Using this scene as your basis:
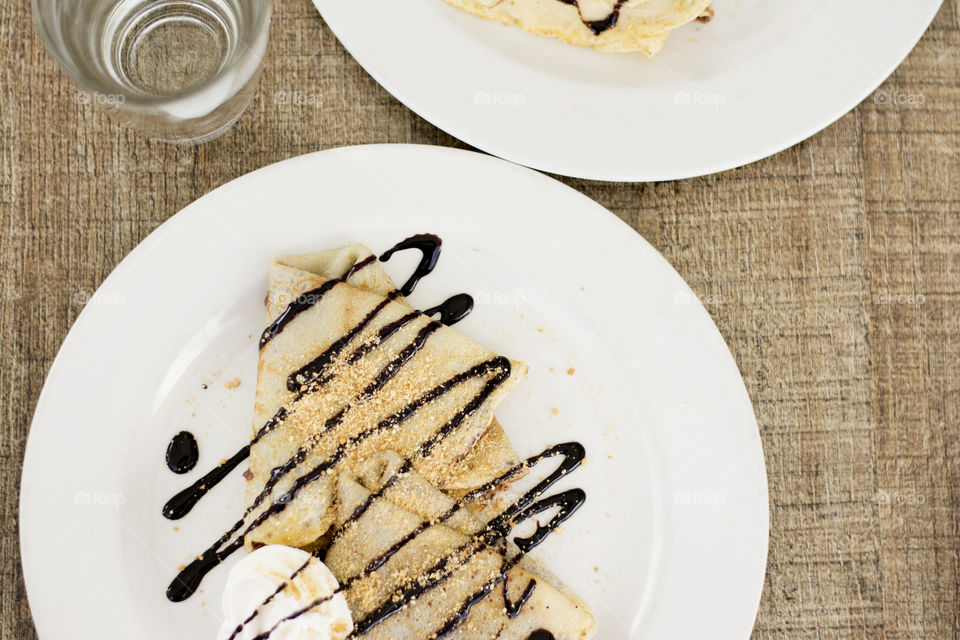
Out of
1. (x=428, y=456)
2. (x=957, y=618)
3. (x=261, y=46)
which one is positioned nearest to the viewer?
(x=261, y=46)

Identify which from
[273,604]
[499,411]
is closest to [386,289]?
[499,411]

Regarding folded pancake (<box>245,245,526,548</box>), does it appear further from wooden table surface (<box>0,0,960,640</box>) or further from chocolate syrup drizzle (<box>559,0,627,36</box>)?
chocolate syrup drizzle (<box>559,0,627,36</box>)

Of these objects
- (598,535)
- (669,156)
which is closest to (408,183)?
(669,156)

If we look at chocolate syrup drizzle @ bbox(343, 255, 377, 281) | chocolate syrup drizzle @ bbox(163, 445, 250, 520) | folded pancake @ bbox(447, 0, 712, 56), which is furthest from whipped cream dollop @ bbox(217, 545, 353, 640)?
folded pancake @ bbox(447, 0, 712, 56)

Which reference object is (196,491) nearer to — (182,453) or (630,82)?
(182,453)

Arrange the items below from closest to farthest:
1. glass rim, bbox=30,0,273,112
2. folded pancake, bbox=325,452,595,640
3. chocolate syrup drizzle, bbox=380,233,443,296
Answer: glass rim, bbox=30,0,273,112 < folded pancake, bbox=325,452,595,640 < chocolate syrup drizzle, bbox=380,233,443,296

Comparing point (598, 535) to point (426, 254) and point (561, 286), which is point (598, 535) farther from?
point (426, 254)
